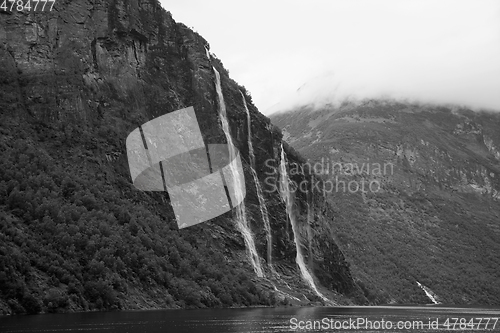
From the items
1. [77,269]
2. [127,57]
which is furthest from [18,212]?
[127,57]

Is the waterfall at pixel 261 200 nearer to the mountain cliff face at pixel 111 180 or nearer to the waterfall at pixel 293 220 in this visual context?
the mountain cliff face at pixel 111 180

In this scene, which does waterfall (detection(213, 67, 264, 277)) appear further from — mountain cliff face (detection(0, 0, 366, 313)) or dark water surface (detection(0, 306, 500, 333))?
dark water surface (detection(0, 306, 500, 333))

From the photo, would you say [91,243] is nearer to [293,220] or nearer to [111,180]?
[111,180]

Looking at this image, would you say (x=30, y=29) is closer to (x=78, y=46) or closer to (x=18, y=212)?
(x=78, y=46)

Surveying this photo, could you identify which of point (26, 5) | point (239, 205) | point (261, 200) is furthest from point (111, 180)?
point (261, 200)

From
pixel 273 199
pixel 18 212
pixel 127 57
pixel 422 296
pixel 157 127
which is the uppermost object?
pixel 127 57

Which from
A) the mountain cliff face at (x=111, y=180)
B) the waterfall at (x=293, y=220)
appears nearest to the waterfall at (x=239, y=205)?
the mountain cliff face at (x=111, y=180)

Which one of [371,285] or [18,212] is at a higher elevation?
[18,212]
